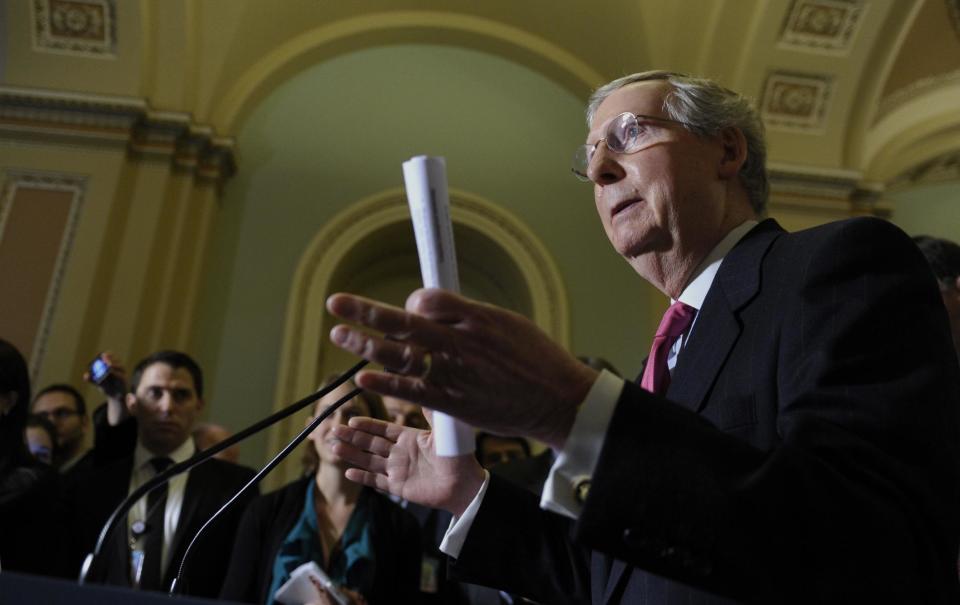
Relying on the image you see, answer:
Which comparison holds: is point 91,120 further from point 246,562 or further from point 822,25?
point 822,25

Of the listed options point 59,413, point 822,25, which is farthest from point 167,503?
point 822,25

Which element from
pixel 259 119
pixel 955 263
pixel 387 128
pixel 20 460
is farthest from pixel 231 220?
pixel 955 263

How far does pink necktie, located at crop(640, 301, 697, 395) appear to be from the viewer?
5.07 feet

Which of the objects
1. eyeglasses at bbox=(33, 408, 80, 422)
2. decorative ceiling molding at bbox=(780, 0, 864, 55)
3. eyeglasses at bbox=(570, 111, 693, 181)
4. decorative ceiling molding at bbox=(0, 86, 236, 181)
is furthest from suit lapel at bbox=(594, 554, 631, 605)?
decorative ceiling molding at bbox=(780, 0, 864, 55)

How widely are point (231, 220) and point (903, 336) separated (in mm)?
6640

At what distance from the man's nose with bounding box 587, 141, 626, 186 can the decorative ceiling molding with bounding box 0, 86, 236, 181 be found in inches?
218

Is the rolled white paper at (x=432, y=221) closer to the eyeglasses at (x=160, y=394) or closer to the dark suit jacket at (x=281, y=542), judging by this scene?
the dark suit jacket at (x=281, y=542)

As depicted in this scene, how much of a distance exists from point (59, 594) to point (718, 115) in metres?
1.49

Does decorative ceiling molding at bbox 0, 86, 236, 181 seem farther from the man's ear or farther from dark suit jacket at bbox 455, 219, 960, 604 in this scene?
dark suit jacket at bbox 455, 219, 960, 604

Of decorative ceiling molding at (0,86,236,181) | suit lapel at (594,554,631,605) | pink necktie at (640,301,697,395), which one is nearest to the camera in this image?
suit lapel at (594,554,631,605)

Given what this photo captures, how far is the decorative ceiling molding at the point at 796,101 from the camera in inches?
274

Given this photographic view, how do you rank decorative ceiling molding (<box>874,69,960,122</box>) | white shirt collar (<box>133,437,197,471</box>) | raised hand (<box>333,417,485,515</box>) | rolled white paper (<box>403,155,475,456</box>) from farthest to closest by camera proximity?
1. decorative ceiling molding (<box>874,69,960,122</box>)
2. white shirt collar (<box>133,437,197,471</box>)
3. raised hand (<box>333,417,485,515</box>)
4. rolled white paper (<box>403,155,475,456</box>)

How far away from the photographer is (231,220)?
716cm

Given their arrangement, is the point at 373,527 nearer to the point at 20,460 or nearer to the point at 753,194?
the point at 20,460
